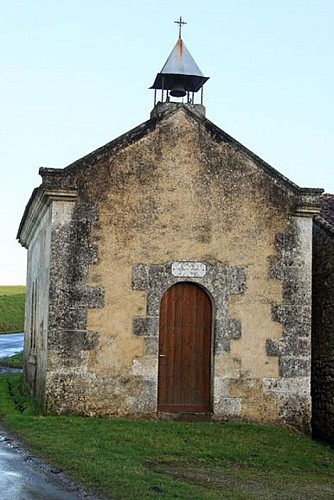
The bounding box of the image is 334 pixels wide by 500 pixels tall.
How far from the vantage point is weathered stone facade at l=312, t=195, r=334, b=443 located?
51.8 ft

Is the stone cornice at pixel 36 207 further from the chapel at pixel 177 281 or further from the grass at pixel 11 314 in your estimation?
the grass at pixel 11 314

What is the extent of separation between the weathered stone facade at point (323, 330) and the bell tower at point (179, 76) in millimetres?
4091

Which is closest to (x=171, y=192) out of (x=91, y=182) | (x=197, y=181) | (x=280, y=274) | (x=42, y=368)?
(x=197, y=181)

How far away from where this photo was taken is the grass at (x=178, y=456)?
30.3 feet

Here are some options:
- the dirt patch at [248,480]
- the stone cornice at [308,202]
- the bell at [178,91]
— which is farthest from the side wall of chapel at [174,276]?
the dirt patch at [248,480]

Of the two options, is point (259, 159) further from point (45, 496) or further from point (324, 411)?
point (45, 496)

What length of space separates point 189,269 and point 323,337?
343 centimetres

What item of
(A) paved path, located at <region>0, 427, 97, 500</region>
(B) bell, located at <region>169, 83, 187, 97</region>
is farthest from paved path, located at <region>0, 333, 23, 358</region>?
(A) paved path, located at <region>0, 427, 97, 500</region>

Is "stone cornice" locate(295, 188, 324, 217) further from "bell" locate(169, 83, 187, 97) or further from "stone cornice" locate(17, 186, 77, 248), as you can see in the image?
"stone cornice" locate(17, 186, 77, 248)

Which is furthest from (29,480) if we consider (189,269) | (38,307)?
(38,307)

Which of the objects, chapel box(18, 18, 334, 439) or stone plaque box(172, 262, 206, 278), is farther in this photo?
stone plaque box(172, 262, 206, 278)

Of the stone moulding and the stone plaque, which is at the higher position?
the stone plaque

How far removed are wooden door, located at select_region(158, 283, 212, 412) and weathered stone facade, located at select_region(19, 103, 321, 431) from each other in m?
0.23

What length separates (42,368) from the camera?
1498 cm
